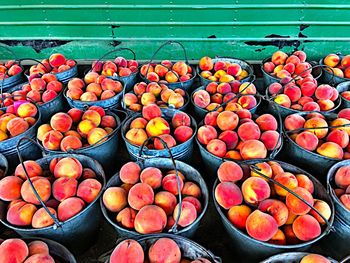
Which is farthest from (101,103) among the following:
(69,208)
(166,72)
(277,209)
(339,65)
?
(339,65)

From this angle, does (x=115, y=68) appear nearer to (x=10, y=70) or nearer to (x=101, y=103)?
(x=101, y=103)

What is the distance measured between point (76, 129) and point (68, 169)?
38cm

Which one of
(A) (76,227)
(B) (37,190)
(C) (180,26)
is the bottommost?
(A) (76,227)

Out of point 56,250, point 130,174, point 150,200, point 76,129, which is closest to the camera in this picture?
point 56,250

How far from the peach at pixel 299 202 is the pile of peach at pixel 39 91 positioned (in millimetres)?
1458

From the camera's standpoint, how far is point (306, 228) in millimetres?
1009

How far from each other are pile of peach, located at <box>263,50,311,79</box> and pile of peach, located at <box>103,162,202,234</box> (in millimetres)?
1113

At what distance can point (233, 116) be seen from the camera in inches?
57.0

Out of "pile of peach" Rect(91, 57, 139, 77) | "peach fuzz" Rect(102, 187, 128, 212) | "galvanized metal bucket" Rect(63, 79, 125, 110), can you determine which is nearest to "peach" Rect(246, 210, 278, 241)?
"peach fuzz" Rect(102, 187, 128, 212)

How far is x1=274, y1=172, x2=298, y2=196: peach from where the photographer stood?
1.14 meters

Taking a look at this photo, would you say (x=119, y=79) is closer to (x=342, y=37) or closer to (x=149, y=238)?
Answer: (x=149, y=238)
